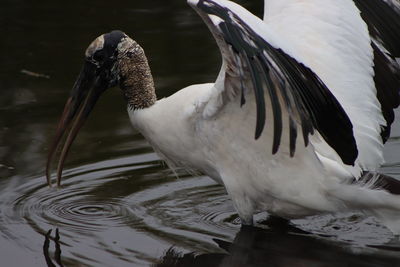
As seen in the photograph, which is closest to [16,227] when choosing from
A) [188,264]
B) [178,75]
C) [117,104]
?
[188,264]

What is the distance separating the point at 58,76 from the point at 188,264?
421cm

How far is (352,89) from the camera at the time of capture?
646 centimetres

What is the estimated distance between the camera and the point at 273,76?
538cm

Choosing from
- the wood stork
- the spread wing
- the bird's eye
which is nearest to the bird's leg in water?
the wood stork

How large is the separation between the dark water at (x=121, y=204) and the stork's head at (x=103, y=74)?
0.48 m

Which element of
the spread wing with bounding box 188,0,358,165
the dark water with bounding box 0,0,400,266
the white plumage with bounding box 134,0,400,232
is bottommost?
the dark water with bounding box 0,0,400,266

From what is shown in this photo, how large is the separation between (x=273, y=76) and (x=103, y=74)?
168 cm

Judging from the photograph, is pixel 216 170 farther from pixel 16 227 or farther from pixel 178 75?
Result: pixel 178 75

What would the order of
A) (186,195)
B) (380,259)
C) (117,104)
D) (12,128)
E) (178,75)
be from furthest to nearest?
1. (178,75)
2. (117,104)
3. (12,128)
4. (186,195)
5. (380,259)

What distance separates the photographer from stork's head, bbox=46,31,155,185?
6.69 meters

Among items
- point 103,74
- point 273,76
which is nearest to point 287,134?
point 273,76

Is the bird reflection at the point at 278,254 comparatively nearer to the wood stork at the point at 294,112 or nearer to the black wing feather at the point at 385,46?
the wood stork at the point at 294,112

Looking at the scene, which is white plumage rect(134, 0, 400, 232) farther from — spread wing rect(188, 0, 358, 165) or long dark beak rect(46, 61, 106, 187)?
spread wing rect(188, 0, 358, 165)

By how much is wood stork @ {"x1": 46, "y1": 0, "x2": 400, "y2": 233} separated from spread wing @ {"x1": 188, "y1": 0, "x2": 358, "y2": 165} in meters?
0.01
